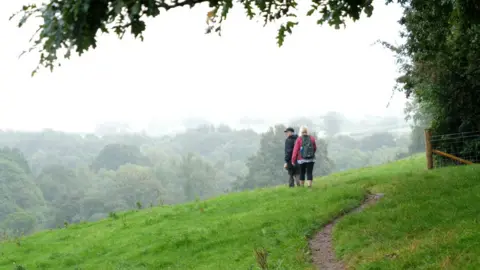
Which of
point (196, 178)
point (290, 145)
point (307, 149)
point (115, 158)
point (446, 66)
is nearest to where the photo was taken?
point (307, 149)

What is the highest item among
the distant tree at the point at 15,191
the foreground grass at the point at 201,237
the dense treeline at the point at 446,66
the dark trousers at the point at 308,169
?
the dense treeline at the point at 446,66

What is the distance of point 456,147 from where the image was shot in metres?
23.3

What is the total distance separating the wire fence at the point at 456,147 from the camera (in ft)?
74.0

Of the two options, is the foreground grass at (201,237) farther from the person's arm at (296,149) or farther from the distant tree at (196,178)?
the distant tree at (196,178)

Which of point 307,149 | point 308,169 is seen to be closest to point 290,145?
point 307,149

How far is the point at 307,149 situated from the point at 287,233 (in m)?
6.36

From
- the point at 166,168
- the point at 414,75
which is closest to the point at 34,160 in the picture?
the point at 166,168

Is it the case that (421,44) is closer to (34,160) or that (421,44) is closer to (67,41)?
(67,41)

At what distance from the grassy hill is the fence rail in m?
4.22

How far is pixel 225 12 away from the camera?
6508 millimetres

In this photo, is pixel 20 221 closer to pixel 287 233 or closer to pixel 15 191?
pixel 15 191

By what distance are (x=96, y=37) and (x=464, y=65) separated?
17.0m

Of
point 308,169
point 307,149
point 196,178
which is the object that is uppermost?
point 307,149

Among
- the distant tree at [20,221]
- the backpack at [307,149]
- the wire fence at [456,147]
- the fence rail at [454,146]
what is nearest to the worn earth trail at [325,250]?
the backpack at [307,149]
